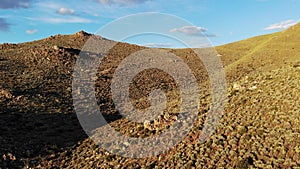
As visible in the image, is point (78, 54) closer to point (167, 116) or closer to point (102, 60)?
point (102, 60)

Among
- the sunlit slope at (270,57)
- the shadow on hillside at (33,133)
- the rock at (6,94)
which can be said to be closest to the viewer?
the shadow on hillside at (33,133)

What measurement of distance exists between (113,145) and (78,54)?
184 ft

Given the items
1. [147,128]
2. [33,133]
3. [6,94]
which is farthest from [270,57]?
[6,94]

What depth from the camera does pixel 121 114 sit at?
145 feet

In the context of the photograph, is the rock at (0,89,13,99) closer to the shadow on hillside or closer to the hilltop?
the hilltop

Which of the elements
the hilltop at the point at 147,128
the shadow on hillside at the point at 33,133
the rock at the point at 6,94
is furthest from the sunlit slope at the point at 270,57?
the rock at the point at 6,94

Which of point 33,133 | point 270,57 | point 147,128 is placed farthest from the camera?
point 270,57

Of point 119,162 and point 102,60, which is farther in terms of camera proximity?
point 102,60

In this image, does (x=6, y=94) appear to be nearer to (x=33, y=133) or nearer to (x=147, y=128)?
(x=33, y=133)

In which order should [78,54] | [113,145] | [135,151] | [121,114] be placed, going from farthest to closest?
[78,54] < [121,114] < [113,145] < [135,151]

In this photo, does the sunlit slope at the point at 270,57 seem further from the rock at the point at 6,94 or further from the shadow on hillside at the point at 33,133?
the rock at the point at 6,94

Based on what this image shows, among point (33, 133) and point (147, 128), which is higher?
point (33, 133)

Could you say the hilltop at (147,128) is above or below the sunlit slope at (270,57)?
below

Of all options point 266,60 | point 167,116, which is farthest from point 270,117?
point 266,60
